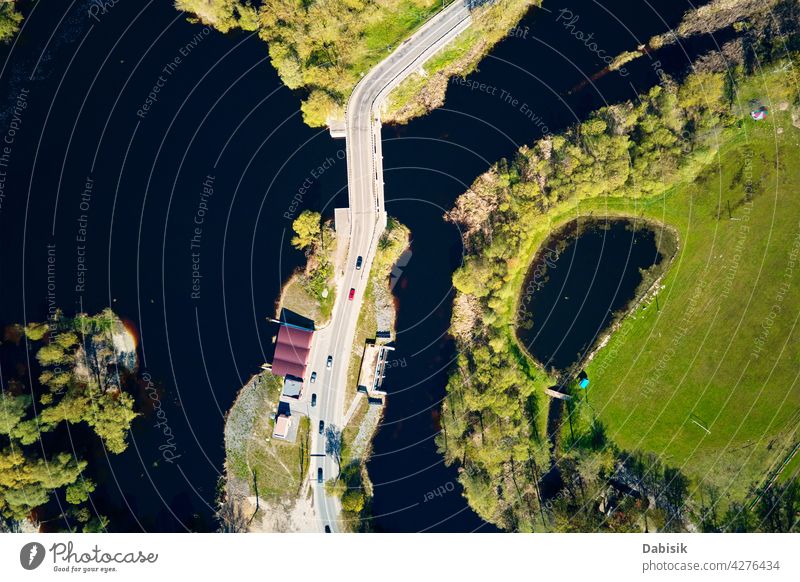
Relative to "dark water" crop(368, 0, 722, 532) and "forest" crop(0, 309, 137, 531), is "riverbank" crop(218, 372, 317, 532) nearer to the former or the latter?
"dark water" crop(368, 0, 722, 532)

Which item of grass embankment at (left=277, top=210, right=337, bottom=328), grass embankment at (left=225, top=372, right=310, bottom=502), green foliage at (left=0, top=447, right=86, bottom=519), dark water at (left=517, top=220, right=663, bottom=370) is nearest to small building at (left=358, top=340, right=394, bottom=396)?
grass embankment at (left=277, top=210, right=337, bottom=328)

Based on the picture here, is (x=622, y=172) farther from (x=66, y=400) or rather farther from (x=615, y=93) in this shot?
(x=66, y=400)

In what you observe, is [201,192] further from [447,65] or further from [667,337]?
[667,337]

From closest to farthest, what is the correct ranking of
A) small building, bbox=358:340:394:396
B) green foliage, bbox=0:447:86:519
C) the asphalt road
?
green foliage, bbox=0:447:86:519, the asphalt road, small building, bbox=358:340:394:396

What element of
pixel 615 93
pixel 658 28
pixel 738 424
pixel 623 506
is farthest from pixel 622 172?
pixel 623 506

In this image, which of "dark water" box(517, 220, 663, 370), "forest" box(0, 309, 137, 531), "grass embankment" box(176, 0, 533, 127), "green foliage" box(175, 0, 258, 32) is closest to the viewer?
"forest" box(0, 309, 137, 531)

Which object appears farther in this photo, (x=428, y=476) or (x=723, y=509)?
(x=428, y=476)

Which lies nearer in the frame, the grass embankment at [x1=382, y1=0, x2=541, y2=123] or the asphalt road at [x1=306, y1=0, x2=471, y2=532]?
the asphalt road at [x1=306, y1=0, x2=471, y2=532]
